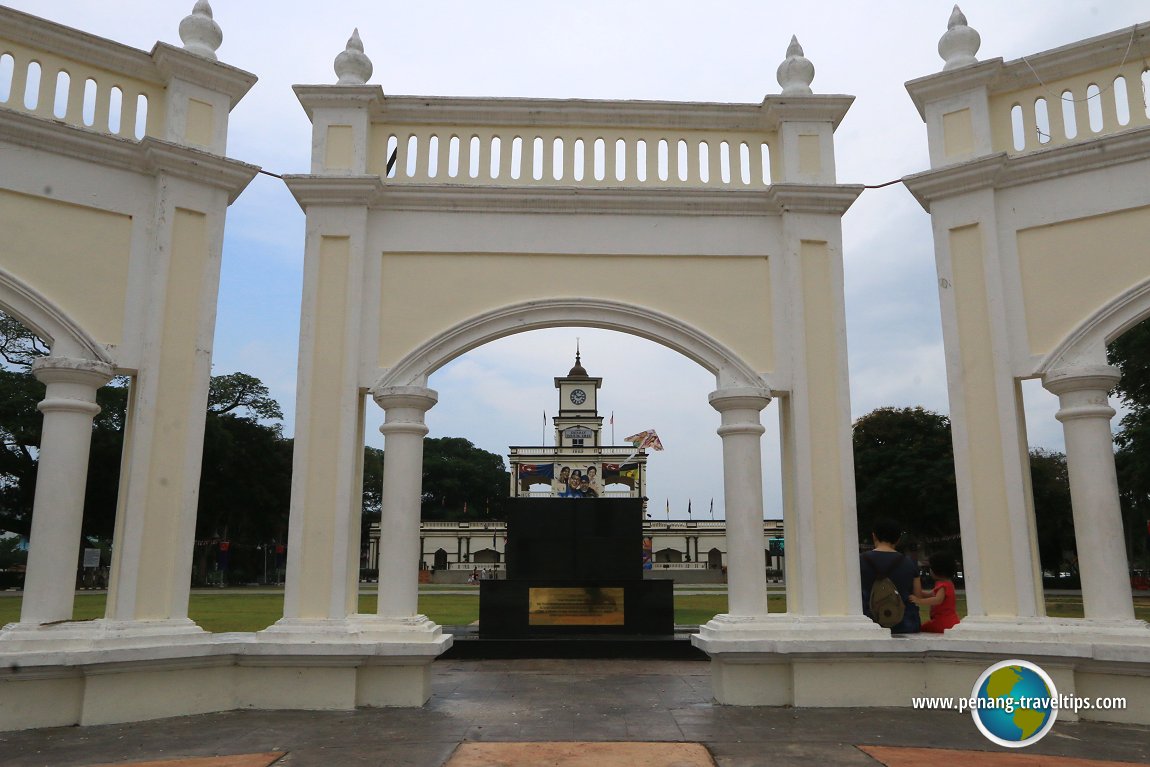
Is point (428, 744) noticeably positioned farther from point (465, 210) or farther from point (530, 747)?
point (465, 210)

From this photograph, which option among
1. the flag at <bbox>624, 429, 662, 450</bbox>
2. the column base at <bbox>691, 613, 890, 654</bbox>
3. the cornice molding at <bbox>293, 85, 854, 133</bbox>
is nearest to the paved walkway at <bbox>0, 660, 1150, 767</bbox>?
the column base at <bbox>691, 613, 890, 654</bbox>

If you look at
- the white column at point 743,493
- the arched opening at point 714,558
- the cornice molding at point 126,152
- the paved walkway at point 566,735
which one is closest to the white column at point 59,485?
the paved walkway at point 566,735

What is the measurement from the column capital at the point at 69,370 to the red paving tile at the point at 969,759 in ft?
18.1

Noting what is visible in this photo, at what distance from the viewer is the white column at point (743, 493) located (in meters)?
6.45

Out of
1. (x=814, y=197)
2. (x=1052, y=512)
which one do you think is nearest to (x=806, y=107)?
(x=814, y=197)

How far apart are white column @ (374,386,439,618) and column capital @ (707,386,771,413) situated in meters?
2.25

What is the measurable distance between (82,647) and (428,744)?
96.3 inches

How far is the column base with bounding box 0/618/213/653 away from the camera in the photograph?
5438mm

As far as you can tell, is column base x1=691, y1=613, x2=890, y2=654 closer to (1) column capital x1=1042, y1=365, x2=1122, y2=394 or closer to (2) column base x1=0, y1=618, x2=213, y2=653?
(1) column capital x1=1042, y1=365, x2=1122, y2=394

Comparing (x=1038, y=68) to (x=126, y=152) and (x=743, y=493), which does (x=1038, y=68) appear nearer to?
(x=743, y=493)

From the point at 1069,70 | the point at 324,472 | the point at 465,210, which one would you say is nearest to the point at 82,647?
the point at 324,472

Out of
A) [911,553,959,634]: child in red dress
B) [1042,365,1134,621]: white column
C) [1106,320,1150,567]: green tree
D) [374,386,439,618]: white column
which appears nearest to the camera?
[1042,365,1134,621]: white column

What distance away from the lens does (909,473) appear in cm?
3172

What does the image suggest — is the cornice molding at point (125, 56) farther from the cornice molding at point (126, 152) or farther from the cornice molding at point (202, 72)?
the cornice molding at point (126, 152)
